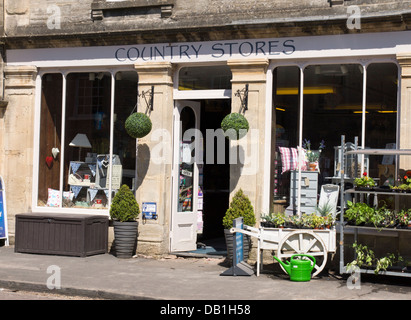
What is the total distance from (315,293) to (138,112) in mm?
5043

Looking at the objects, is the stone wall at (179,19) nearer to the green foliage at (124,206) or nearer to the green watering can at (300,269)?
the green foliage at (124,206)

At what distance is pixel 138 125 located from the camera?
40.5ft

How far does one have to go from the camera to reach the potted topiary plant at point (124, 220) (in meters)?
12.5

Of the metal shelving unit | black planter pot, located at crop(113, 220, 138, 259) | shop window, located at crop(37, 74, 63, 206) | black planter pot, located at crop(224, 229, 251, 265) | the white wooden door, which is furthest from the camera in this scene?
shop window, located at crop(37, 74, 63, 206)

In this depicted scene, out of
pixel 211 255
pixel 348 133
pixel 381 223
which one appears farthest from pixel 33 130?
pixel 381 223

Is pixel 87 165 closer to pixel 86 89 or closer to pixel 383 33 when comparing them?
pixel 86 89

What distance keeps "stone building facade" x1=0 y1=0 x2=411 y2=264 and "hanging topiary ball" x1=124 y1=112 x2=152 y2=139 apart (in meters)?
0.36

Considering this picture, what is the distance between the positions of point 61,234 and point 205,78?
12.9ft

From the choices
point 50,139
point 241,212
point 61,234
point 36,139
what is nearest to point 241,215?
point 241,212

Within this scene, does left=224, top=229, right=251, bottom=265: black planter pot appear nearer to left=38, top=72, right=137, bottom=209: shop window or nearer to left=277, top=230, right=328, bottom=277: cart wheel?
left=277, top=230, right=328, bottom=277: cart wheel

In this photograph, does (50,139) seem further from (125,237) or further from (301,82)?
(301,82)

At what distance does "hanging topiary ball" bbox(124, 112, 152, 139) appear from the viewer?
1238 cm

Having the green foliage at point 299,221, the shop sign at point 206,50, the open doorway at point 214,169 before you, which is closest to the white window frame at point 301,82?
the shop sign at point 206,50

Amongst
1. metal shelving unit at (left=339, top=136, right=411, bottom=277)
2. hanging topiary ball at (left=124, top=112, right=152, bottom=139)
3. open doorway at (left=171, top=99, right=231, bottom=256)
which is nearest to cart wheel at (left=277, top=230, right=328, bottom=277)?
metal shelving unit at (left=339, top=136, right=411, bottom=277)
